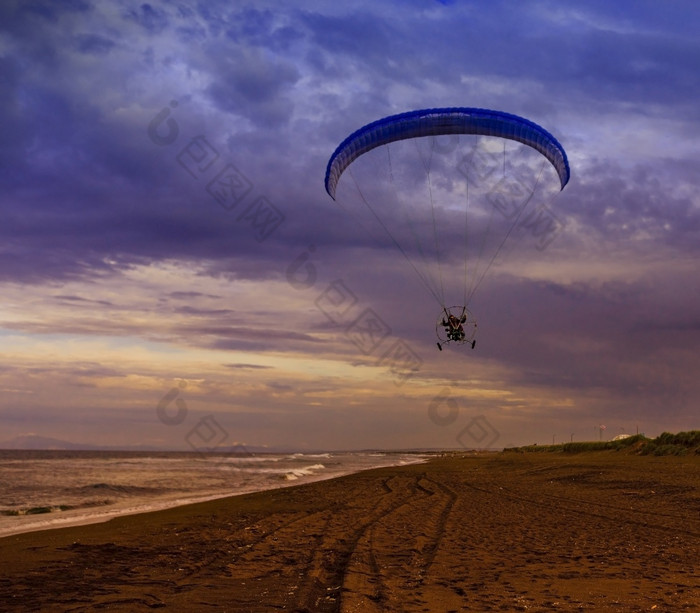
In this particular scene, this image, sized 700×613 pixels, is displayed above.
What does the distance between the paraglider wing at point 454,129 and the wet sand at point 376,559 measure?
12273mm

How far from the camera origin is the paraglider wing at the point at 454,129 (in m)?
20.2

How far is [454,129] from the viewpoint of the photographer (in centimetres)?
2052

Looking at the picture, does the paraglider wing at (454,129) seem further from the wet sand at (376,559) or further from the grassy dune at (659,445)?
the grassy dune at (659,445)

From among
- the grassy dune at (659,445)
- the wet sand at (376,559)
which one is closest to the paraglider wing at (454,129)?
the wet sand at (376,559)

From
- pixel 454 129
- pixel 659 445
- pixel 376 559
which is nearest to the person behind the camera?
pixel 376 559

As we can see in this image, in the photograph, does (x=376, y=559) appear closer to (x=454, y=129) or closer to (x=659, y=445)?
(x=454, y=129)

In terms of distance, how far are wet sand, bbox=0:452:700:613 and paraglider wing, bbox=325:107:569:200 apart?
40.3 feet

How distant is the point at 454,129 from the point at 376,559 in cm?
1521

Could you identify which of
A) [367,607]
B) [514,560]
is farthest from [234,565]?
[514,560]

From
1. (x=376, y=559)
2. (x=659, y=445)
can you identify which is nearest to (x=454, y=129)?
(x=376, y=559)

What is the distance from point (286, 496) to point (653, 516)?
41.0 ft

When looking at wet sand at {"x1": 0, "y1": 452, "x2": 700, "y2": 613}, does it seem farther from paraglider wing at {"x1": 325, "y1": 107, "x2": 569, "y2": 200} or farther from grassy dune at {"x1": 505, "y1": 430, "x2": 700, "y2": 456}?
grassy dune at {"x1": 505, "y1": 430, "x2": 700, "y2": 456}

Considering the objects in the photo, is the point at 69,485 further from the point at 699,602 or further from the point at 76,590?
the point at 699,602

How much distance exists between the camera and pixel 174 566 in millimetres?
9461
